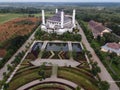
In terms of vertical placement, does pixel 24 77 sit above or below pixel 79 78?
above

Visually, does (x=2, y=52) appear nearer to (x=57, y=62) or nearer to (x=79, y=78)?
(x=57, y=62)

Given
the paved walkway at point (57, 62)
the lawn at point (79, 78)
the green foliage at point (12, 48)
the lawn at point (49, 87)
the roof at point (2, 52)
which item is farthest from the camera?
the roof at point (2, 52)

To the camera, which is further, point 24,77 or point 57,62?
point 57,62

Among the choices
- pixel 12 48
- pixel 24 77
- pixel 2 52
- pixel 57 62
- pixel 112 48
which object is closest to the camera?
pixel 24 77

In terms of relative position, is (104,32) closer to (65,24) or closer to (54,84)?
(65,24)

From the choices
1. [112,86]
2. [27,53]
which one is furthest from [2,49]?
[112,86]

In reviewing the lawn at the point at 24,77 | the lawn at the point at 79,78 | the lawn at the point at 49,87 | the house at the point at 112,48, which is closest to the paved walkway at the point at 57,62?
the lawn at the point at 79,78

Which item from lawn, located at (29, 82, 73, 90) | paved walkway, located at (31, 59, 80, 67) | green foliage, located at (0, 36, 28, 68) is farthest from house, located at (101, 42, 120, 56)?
green foliage, located at (0, 36, 28, 68)

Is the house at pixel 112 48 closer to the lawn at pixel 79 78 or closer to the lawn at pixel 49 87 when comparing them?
the lawn at pixel 79 78

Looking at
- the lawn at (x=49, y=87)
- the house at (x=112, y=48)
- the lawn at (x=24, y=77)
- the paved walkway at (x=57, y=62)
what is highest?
the house at (x=112, y=48)

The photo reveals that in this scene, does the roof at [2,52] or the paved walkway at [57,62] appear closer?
the paved walkway at [57,62]

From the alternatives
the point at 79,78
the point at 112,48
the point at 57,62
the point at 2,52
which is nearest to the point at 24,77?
the point at 57,62
